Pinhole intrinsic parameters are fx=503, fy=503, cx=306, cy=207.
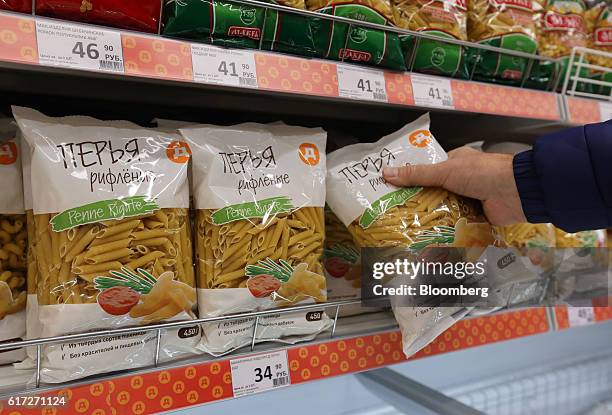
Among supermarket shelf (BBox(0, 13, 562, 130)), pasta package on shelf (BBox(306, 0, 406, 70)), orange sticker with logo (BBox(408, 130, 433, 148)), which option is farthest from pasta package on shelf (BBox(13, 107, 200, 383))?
orange sticker with logo (BBox(408, 130, 433, 148))

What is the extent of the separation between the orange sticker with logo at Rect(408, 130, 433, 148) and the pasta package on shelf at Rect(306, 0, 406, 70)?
0.14 metres

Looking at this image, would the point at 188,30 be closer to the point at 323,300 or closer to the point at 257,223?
the point at 257,223

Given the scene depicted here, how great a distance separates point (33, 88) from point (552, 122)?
42.9 inches

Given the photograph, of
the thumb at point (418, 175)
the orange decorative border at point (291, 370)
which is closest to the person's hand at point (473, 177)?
the thumb at point (418, 175)

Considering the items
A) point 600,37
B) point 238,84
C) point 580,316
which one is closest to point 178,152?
point 238,84

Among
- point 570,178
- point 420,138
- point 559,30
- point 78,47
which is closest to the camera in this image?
point 78,47

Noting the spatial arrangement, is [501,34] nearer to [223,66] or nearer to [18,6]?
[223,66]

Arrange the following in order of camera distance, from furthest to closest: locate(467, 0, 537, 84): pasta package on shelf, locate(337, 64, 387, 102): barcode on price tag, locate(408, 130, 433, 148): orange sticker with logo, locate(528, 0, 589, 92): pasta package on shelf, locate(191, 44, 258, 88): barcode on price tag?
locate(528, 0, 589, 92): pasta package on shelf
locate(467, 0, 537, 84): pasta package on shelf
locate(408, 130, 433, 148): orange sticker with logo
locate(337, 64, 387, 102): barcode on price tag
locate(191, 44, 258, 88): barcode on price tag

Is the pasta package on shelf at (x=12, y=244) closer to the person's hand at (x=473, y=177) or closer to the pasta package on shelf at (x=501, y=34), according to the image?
the person's hand at (x=473, y=177)

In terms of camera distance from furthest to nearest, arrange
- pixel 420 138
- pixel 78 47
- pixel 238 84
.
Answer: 1. pixel 420 138
2. pixel 238 84
3. pixel 78 47

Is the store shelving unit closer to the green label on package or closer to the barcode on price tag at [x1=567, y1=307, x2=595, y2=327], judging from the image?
the barcode on price tag at [x1=567, y1=307, x2=595, y2=327]

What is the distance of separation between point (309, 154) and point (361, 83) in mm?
157

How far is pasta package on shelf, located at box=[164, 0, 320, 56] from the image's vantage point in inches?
30.6

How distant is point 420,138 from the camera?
3.29ft
